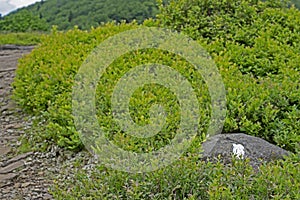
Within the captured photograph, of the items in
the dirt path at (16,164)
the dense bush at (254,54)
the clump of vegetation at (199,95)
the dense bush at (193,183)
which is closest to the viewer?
the dense bush at (193,183)

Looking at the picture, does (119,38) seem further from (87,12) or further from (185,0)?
(87,12)

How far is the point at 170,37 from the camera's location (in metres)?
5.10

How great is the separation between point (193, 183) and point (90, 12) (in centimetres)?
1952

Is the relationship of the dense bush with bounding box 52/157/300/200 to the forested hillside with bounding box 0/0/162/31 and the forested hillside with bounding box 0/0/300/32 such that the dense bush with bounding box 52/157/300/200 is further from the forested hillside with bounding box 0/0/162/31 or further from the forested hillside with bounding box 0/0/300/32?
the forested hillside with bounding box 0/0/162/31

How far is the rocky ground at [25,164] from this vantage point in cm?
327

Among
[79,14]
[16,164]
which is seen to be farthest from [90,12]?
[16,164]

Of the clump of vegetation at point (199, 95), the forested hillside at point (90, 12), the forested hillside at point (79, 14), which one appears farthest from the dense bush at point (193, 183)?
the forested hillside at point (90, 12)

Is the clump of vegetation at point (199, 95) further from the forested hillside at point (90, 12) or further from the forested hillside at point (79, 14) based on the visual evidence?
the forested hillside at point (90, 12)

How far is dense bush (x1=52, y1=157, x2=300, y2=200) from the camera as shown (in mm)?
2217

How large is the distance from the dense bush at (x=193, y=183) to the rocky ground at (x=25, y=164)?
0.90m

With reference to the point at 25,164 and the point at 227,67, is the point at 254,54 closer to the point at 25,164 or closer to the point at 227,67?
the point at 227,67

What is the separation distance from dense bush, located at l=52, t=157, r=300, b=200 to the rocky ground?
0.90 meters

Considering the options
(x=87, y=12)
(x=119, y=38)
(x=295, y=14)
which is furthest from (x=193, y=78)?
(x=87, y=12)

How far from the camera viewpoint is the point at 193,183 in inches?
92.2
